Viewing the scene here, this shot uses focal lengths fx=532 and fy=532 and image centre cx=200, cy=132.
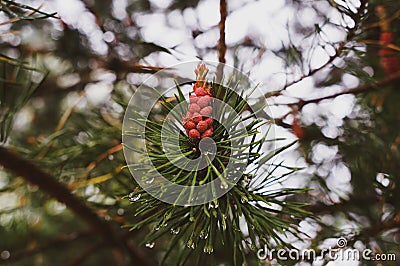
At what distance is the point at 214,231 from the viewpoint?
29 centimetres

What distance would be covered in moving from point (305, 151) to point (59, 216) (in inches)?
12.3

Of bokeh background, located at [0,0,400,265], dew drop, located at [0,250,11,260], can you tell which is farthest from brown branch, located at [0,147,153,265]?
dew drop, located at [0,250,11,260]

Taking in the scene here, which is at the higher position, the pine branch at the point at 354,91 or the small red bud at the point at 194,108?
the pine branch at the point at 354,91

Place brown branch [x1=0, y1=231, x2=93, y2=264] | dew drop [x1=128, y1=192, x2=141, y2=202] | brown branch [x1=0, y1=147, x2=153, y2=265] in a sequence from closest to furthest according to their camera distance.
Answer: dew drop [x1=128, y1=192, x2=141, y2=202] → brown branch [x1=0, y1=147, x2=153, y2=265] → brown branch [x1=0, y1=231, x2=93, y2=264]

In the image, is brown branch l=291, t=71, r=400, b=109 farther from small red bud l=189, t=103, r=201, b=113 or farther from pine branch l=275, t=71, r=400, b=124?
small red bud l=189, t=103, r=201, b=113

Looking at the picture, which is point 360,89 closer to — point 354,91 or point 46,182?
point 354,91

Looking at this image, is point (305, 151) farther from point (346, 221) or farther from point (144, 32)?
point (144, 32)

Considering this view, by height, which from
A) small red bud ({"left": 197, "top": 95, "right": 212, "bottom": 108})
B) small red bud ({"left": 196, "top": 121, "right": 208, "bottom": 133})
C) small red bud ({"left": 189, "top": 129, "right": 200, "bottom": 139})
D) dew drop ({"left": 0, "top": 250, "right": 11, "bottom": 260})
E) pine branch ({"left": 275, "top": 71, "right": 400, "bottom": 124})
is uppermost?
pine branch ({"left": 275, "top": 71, "right": 400, "bottom": 124})

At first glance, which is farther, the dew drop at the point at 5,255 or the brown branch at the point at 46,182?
the dew drop at the point at 5,255

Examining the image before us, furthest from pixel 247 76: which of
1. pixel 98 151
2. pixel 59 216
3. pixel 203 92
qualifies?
pixel 59 216

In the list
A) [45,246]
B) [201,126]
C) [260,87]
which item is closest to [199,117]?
[201,126]

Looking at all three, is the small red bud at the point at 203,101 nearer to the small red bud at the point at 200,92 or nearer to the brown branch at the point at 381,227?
the small red bud at the point at 200,92

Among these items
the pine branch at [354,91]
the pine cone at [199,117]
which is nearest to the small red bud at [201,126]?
the pine cone at [199,117]

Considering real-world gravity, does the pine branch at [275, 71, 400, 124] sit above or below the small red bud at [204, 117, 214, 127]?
above
